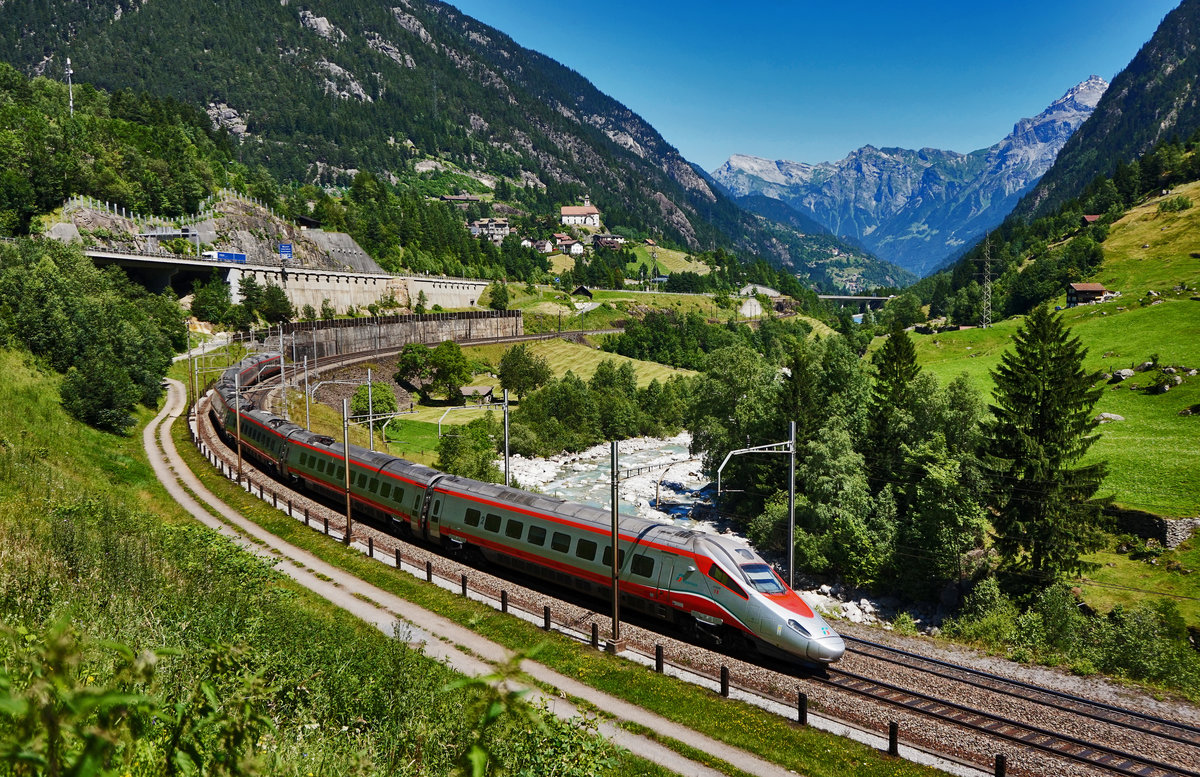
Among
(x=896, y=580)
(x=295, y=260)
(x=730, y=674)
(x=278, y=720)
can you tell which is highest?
(x=295, y=260)

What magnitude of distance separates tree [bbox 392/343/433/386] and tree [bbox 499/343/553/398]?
10873 millimetres

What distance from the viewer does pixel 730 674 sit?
20453 mm

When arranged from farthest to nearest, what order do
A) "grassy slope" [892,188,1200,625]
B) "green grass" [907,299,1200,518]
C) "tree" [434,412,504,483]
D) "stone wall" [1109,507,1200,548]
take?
"tree" [434,412,504,483] → "green grass" [907,299,1200,518] → "stone wall" [1109,507,1200,548] → "grassy slope" [892,188,1200,625]

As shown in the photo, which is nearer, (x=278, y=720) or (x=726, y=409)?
(x=278, y=720)

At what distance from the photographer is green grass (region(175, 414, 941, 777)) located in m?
15.8

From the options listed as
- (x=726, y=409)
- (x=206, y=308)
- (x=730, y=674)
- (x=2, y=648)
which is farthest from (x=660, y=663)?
(x=206, y=308)

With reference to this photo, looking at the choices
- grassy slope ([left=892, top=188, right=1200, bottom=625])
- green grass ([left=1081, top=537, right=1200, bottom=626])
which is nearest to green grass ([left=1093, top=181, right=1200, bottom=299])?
→ grassy slope ([left=892, top=188, right=1200, bottom=625])

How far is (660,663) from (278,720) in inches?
535

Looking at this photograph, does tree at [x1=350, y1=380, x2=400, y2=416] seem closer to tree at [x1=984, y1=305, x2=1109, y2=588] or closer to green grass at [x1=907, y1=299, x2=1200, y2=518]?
tree at [x1=984, y1=305, x2=1109, y2=588]

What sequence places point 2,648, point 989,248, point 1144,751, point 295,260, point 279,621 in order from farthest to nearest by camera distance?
point 989,248 → point 295,260 → point 1144,751 → point 279,621 → point 2,648

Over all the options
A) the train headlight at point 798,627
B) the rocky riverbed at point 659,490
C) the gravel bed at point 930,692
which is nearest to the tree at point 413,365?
the rocky riverbed at point 659,490

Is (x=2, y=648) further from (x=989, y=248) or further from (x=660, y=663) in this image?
(x=989, y=248)

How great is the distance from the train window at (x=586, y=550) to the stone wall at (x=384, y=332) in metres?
63.5

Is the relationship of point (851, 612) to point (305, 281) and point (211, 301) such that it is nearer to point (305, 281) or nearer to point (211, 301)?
point (211, 301)
